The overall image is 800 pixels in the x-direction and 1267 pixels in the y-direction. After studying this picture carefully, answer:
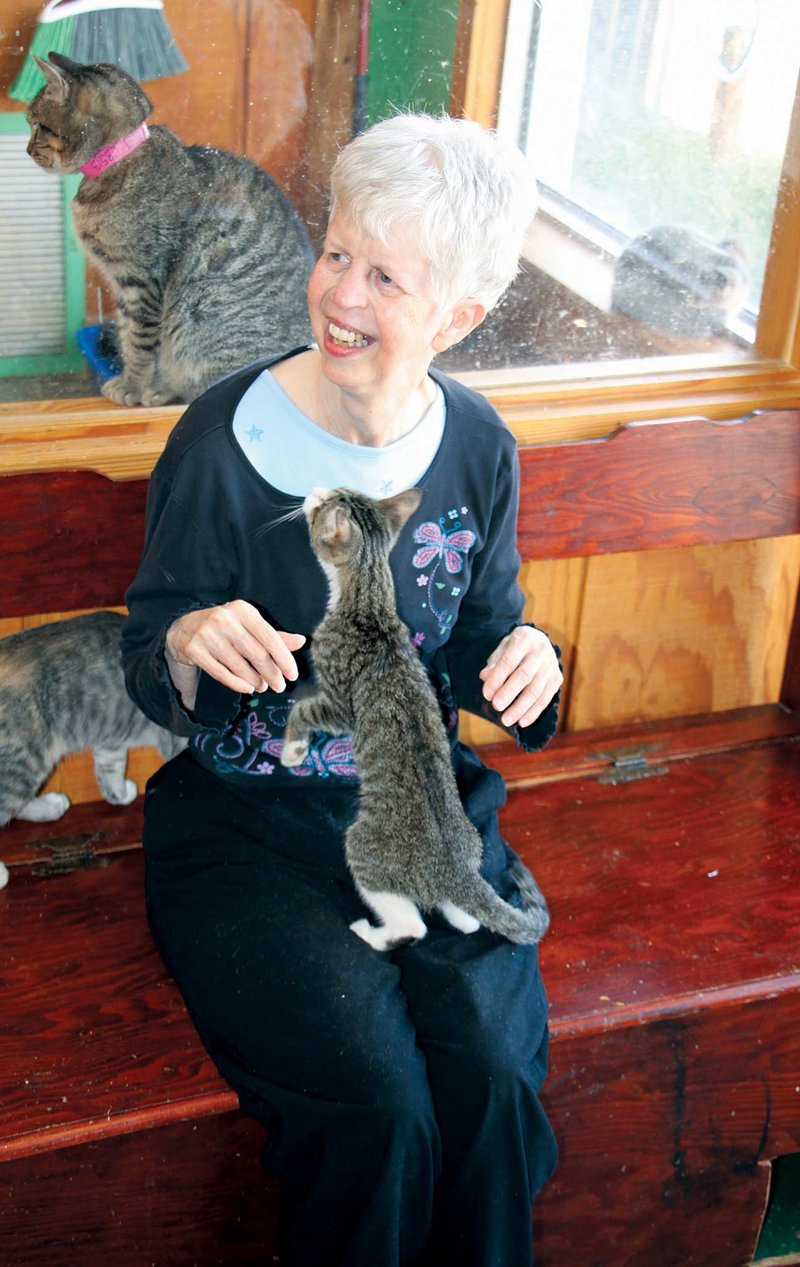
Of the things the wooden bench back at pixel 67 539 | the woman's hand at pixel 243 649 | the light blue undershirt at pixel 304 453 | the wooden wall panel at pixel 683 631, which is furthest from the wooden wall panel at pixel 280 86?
the wooden wall panel at pixel 683 631

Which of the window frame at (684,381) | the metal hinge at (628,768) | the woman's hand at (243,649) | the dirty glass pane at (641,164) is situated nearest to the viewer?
the woman's hand at (243,649)

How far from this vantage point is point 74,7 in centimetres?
156

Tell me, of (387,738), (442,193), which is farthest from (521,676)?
(442,193)

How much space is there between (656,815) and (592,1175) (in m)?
0.57

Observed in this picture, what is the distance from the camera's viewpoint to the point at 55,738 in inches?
74.4

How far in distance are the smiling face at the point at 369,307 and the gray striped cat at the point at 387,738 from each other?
0.47 feet

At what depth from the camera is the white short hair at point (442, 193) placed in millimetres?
1418

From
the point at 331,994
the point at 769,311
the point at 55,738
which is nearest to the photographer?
the point at 331,994

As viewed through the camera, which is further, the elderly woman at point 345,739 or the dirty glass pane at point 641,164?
the dirty glass pane at point 641,164

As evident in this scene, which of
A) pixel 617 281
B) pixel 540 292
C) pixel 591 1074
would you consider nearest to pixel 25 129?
pixel 540 292

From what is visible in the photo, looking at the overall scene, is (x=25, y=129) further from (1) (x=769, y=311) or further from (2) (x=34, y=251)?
(1) (x=769, y=311)

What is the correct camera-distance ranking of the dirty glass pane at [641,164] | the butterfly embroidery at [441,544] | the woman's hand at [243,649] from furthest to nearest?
the dirty glass pane at [641,164] < the butterfly embroidery at [441,544] < the woman's hand at [243,649]

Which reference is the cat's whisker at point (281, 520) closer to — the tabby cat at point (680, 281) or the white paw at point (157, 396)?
the white paw at point (157, 396)

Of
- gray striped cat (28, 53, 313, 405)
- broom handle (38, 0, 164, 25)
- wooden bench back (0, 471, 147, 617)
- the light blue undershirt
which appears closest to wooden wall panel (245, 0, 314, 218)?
gray striped cat (28, 53, 313, 405)
